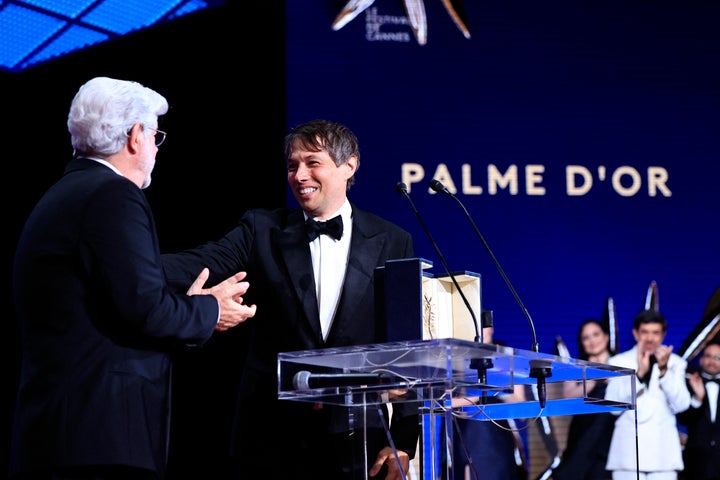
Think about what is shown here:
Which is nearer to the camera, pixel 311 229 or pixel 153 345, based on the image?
pixel 153 345

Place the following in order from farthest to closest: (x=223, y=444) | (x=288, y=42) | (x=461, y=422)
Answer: (x=288, y=42), (x=223, y=444), (x=461, y=422)

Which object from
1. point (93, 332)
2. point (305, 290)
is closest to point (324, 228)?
point (305, 290)

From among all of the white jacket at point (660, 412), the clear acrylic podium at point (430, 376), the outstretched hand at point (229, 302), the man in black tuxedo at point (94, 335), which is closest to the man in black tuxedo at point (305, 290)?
the clear acrylic podium at point (430, 376)

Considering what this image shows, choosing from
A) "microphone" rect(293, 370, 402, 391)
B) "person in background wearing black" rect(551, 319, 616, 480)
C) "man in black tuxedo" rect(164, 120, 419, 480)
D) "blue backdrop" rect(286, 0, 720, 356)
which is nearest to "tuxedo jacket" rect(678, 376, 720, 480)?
"blue backdrop" rect(286, 0, 720, 356)

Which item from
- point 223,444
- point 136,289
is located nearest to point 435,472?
point 136,289

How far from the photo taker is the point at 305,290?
2.92m

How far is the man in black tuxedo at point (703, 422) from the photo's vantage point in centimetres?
549

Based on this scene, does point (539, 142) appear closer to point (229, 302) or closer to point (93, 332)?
point (229, 302)

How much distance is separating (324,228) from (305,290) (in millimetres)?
225

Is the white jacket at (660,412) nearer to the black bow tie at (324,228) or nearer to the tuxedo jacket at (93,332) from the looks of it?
the black bow tie at (324,228)

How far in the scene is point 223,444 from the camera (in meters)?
5.40

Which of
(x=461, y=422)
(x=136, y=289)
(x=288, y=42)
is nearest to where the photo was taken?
(x=136, y=289)

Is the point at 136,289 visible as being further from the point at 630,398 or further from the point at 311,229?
the point at 630,398

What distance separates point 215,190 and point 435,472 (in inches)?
140
